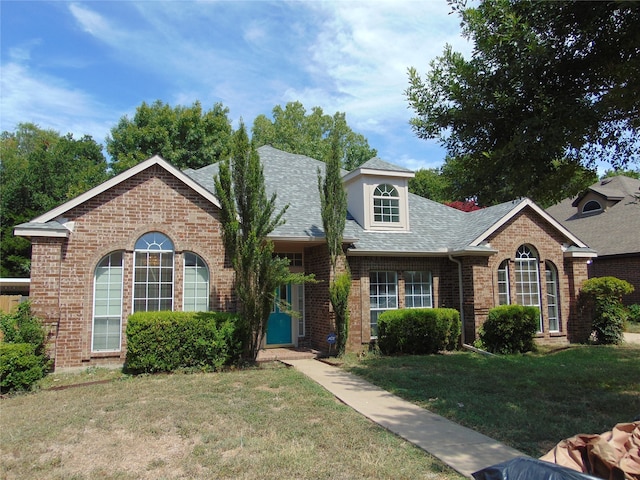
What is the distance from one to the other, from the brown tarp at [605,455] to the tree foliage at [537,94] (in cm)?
460

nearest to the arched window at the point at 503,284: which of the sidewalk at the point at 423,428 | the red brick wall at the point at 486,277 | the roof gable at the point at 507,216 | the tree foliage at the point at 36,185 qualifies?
the red brick wall at the point at 486,277

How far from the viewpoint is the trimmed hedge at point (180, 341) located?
1038cm

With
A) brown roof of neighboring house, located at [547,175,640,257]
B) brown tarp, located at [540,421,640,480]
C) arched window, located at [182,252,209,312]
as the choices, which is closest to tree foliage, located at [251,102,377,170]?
brown roof of neighboring house, located at [547,175,640,257]

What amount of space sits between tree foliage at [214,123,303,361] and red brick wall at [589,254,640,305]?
18130 mm

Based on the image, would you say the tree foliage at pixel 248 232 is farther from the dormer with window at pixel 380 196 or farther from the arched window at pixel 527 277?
the arched window at pixel 527 277

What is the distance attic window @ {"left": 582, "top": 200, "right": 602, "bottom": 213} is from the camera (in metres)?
27.3

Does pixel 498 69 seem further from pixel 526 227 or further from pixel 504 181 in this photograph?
pixel 526 227

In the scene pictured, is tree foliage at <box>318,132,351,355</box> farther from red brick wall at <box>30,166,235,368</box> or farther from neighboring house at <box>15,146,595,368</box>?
red brick wall at <box>30,166,235,368</box>

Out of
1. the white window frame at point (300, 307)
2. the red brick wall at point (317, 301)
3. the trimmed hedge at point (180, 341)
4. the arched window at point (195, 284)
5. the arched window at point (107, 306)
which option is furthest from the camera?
the white window frame at point (300, 307)

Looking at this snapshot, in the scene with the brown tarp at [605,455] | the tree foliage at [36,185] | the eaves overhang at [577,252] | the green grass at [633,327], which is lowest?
the green grass at [633,327]

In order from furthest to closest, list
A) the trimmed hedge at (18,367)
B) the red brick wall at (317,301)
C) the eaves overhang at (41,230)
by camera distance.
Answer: the red brick wall at (317,301), the eaves overhang at (41,230), the trimmed hedge at (18,367)

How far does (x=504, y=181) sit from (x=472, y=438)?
4314 millimetres

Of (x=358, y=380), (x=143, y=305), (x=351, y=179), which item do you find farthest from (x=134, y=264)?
(x=351, y=179)

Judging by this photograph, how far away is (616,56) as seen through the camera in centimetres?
730
